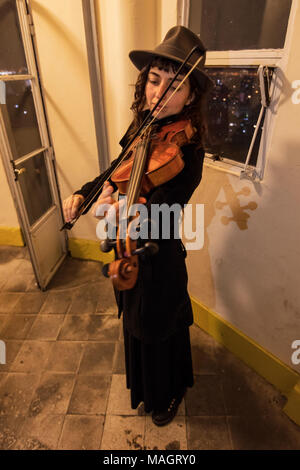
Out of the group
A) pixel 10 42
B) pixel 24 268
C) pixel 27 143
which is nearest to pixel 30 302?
pixel 24 268

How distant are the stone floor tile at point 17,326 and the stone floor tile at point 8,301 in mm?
124

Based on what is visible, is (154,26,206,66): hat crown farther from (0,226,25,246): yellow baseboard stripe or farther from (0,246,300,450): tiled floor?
(0,226,25,246): yellow baseboard stripe

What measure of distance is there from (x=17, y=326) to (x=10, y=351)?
0.82 ft

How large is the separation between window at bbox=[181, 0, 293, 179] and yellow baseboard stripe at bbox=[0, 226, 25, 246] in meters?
2.67

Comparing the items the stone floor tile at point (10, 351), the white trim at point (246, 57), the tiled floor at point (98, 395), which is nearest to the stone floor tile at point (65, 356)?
the tiled floor at point (98, 395)

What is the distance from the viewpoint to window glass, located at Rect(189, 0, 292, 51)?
1.44 m

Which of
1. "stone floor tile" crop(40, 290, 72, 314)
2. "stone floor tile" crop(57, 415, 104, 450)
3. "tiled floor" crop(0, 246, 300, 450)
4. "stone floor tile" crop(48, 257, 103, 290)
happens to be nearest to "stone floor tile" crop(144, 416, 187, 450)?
"tiled floor" crop(0, 246, 300, 450)

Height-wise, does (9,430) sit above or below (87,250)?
below

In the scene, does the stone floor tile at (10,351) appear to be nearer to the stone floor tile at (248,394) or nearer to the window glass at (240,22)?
the stone floor tile at (248,394)

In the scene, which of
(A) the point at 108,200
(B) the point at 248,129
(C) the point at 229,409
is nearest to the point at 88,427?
(C) the point at 229,409

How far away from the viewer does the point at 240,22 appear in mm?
1590

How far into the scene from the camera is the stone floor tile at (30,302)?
2607 mm

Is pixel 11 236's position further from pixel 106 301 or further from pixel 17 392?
pixel 17 392

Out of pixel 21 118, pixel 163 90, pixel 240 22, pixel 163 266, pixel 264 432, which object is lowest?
pixel 264 432
